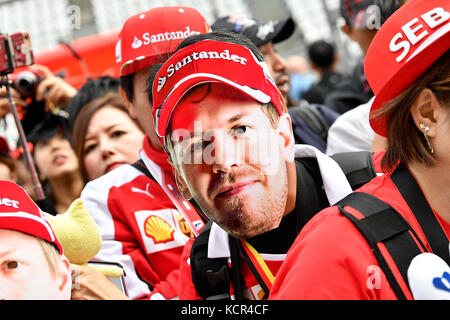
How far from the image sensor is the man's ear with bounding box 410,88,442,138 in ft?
5.09

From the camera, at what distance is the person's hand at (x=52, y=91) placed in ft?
11.0

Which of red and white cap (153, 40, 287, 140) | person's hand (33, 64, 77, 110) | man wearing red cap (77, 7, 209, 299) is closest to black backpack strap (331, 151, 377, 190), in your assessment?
red and white cap (153, 40, 287, 140)

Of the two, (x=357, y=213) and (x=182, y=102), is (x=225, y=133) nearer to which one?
(x=182, y=102)

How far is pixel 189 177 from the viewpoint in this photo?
5.57 ft

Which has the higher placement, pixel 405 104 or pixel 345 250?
pixel 405 104

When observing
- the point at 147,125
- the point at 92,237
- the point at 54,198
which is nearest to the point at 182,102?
the point at 92,237

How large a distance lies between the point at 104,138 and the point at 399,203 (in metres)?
1.79

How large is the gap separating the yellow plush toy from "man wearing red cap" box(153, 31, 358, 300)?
0.28 m

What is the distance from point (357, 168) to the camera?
2000mm

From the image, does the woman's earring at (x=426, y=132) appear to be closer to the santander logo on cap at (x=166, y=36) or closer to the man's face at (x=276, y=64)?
the santander logo on cap at (x=166, y=36)

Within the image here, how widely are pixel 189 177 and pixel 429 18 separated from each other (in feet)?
2.30

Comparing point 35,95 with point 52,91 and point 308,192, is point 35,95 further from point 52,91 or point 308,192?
point 308,192

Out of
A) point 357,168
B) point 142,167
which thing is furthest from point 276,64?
point 357,168

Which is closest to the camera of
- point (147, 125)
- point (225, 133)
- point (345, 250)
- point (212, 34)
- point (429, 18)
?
point (345, 250)
